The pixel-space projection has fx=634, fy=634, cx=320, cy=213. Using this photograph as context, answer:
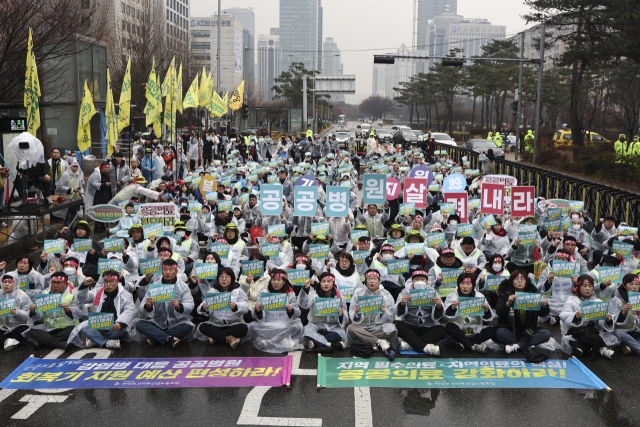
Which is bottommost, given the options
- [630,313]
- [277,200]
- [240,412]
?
[240,412]

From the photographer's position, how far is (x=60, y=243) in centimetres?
982

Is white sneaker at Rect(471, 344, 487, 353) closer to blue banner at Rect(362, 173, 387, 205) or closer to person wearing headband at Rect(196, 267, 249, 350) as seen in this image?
person wearing headband at Rect(196, 267, 249, 350)

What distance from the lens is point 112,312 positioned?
8.16 meters

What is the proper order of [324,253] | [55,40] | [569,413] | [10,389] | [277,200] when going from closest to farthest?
[569,413]
[10,389]
[324,253]
[277,200]
[55,40]

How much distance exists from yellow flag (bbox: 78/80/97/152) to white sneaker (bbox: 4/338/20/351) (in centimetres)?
839

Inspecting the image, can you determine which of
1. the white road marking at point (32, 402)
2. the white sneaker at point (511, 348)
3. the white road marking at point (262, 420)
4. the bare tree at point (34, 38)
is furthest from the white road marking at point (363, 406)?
the bare tree at point (34, 38)

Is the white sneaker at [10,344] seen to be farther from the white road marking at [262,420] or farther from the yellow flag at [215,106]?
the yellow flag at [215,106]

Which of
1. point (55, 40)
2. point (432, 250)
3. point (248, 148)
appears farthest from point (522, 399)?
point (248, 148)

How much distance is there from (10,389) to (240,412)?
2573mm

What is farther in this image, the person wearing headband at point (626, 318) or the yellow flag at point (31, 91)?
the yellow flag at point (31, 91)

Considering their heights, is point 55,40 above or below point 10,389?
above

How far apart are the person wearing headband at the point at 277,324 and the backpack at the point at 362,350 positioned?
Result: 672mm

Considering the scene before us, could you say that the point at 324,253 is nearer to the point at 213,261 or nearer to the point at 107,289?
the point at 213,261

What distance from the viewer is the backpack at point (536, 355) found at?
24.8 ft
